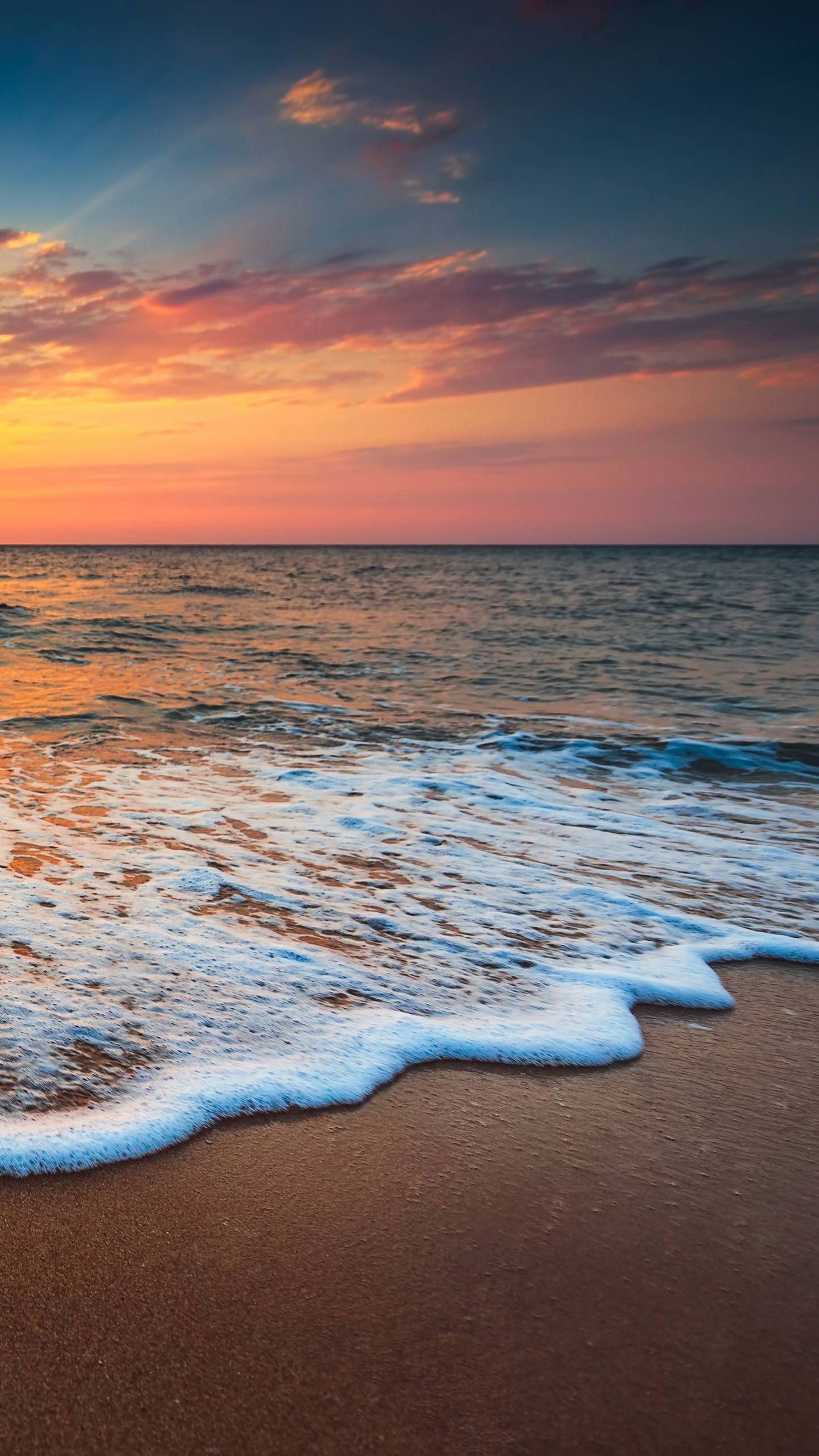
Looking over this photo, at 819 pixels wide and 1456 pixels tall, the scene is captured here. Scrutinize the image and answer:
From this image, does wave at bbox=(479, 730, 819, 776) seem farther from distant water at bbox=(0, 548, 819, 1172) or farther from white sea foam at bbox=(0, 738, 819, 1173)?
white sea foam at bbox=(0, 738, 819, 1173)

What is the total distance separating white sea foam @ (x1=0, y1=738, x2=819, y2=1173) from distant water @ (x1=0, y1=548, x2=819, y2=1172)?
0.01 m

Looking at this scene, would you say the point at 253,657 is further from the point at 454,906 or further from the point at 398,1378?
the point at 398,1378

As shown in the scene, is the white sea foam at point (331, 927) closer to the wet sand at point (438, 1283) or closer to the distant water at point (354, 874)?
the distant water at point (354, 874)

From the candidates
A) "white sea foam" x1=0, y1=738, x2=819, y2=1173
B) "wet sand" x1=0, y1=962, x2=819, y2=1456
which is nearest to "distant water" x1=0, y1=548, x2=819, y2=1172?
"white sea foam" x1=0, y1=738, x2=819, y2=1173

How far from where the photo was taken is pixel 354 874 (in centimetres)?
432

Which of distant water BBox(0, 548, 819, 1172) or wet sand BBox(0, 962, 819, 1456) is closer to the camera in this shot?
wet sand BBox(0, 962, 819, 1456)

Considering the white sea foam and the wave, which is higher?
the wave

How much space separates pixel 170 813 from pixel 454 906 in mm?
2146

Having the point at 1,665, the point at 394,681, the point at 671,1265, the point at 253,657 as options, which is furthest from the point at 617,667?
the point at 671,1265

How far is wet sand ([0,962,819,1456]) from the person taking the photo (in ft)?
4.76

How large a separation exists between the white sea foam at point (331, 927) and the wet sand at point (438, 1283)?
248mm

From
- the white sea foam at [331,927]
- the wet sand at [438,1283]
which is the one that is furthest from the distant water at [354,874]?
the wet sand at [438,1283]

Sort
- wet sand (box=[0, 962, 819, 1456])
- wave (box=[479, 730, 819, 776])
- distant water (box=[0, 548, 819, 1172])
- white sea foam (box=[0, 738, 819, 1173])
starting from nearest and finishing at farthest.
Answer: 1. wet sand (box=[0, 962, 819, 1456])
2. white sea foam (box=[0, 738, 819, 1173])
3. distant water (box=[0, 548, 819, 1172])
4. wave (box=[479, 730, 819, 776])

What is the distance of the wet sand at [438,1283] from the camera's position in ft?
4.76
